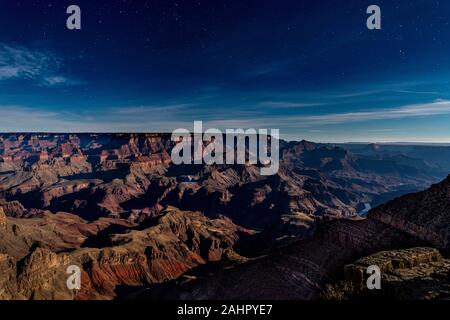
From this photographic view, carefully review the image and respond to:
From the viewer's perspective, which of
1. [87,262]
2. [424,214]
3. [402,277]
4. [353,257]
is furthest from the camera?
[87,262]

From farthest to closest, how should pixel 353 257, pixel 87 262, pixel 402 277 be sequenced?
pixel 87 262, pixel 353 257, pixel 402 277

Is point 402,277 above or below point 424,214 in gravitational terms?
below

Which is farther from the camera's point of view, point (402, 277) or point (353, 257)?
point (353, 257)

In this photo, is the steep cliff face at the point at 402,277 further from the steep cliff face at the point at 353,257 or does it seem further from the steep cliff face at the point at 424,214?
the steep cliff face at the point at 424,214

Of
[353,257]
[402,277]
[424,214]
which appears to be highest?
[424,214]

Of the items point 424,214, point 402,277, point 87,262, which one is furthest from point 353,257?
point 87,262

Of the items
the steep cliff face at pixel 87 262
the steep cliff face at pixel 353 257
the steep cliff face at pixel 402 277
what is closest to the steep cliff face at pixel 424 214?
the steep cliff face at pixel 353 257

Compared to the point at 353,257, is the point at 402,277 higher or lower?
higher

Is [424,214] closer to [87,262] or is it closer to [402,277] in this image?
[402,277]

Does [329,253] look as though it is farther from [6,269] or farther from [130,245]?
[130,245]

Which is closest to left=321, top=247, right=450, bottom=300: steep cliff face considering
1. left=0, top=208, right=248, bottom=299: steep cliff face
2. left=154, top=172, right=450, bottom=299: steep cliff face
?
left=154, top=172, right=450, bottom=299: steep cliff face

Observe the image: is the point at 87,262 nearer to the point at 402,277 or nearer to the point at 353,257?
the point at 353,257

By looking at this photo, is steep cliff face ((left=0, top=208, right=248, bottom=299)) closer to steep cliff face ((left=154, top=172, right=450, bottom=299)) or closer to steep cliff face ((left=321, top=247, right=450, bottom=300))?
steep cliff face ((left=154, top=172, right=450, bottom=299))
